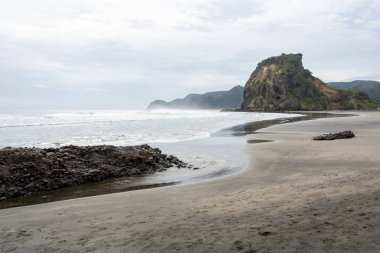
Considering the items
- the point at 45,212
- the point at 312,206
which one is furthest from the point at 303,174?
the point at 45,212

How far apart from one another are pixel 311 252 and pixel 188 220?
2531mm

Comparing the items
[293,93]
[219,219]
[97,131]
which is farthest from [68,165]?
[293,93]

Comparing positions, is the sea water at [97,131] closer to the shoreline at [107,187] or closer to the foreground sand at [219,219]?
the shoreline at [107,187]

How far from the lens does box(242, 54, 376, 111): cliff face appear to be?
Result: 14988 centimetres

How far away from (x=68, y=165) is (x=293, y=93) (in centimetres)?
15515

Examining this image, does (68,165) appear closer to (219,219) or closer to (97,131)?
(219,219)

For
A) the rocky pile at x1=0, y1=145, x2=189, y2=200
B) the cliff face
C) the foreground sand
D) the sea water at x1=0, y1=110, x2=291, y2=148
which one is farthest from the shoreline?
the cliff face

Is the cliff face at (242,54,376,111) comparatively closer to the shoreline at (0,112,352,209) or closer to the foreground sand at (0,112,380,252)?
the shoreline at (0,112,352,209)

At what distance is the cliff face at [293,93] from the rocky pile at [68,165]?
445 ft

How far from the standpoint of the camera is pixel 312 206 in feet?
22.6

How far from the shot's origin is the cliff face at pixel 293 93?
149875 mm

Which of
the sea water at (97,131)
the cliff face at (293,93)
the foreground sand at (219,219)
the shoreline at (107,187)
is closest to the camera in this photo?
the foreground sand at (219,219)

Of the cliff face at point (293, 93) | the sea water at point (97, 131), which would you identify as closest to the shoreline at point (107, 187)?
the sea water at point (97, 131)

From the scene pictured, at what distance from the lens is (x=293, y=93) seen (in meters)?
→ 157
